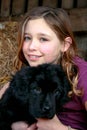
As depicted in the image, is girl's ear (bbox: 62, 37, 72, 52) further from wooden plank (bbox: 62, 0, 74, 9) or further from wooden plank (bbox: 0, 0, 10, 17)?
wooden plank (bbox: 0, 0, 10, 17)

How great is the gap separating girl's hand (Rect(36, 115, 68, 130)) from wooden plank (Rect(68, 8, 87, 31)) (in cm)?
238

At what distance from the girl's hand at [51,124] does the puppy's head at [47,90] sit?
0.43 feet

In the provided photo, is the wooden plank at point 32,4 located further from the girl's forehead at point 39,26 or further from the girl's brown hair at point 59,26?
the girl's forehead at point 39,26

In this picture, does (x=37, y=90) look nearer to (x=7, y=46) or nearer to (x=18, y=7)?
(x=7, y=46)

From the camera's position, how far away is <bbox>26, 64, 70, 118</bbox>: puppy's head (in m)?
3.22

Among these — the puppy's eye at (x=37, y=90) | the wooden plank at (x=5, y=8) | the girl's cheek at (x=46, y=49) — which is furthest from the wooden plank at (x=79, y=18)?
the puppy's eye at (x=37, y=90)

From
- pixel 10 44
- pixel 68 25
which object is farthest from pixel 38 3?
pixel 68 25

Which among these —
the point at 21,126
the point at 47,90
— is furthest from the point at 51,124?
the point at 47,90

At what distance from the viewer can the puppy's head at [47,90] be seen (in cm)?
322

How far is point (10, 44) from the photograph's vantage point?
19.1 feet

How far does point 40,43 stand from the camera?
12.2ft

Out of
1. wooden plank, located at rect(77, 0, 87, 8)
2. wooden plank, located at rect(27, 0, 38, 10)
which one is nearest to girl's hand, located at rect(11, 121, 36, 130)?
wooden plank, located at rect(77, 0, 87, 8)

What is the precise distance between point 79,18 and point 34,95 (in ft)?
8.64

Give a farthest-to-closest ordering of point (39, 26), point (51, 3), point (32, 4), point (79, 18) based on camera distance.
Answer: point (32, 4), point (51, 3), point (79, 18), point (39, 26)
